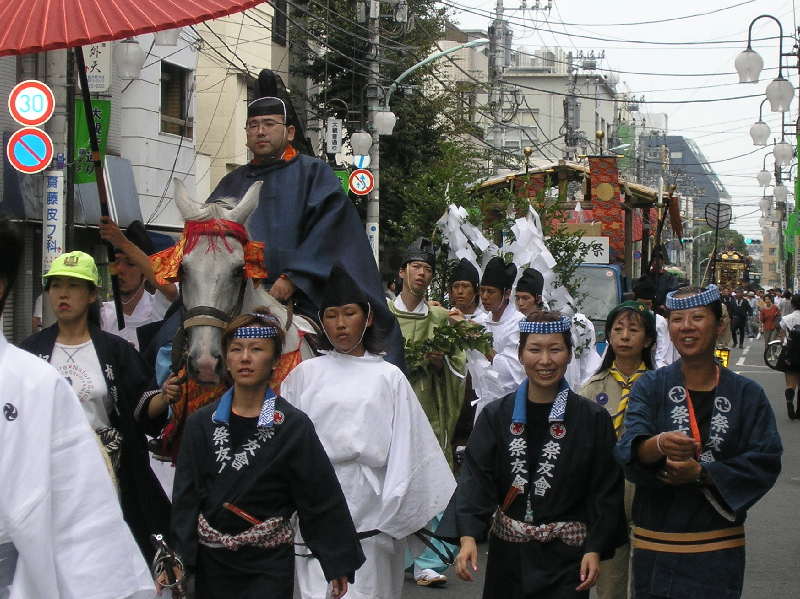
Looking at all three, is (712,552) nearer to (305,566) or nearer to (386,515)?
(386,515)

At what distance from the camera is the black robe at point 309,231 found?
269 inches

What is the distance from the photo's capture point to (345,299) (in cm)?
632

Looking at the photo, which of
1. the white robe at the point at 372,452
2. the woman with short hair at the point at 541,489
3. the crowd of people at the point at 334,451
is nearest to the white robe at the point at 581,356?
the crowd of people at the point at 334,451

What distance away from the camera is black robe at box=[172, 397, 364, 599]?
5.12 m

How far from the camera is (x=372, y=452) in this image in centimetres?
609

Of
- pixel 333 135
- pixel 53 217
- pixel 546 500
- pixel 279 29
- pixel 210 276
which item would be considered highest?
pixel 279 29

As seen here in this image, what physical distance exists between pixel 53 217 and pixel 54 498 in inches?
385

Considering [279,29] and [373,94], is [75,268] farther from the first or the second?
[279,29]

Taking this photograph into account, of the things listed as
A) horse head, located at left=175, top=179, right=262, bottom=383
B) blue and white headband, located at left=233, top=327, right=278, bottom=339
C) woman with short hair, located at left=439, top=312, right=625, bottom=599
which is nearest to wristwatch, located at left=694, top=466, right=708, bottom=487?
woman with short hair, located at left=439, top=312, right=625, bottom=599

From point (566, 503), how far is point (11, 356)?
274 centimetres

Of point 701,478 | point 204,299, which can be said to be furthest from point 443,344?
point 701,478

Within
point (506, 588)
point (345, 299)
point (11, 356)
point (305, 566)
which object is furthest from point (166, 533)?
point (11, 356)

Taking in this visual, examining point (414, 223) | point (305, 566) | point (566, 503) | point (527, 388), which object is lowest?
point (305, 566)

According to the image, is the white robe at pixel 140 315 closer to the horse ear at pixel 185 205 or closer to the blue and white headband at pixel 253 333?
the horse ear at pixel 185 205
